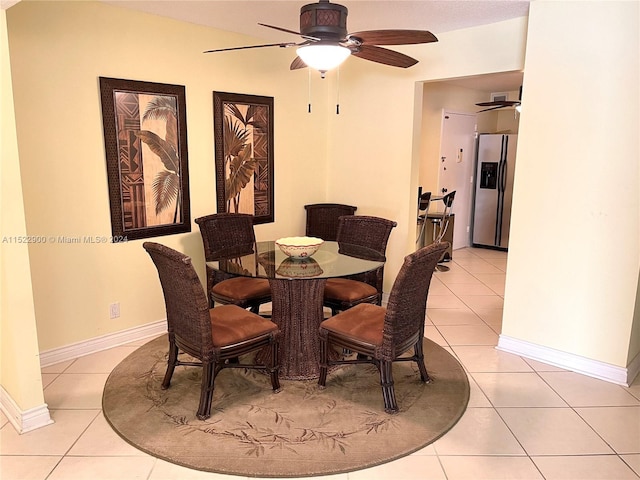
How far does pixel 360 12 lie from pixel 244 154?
1587 millimetres

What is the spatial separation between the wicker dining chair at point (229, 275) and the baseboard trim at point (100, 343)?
21.0 inches

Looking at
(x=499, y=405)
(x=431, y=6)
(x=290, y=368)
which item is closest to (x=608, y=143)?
(x=431, y=6)

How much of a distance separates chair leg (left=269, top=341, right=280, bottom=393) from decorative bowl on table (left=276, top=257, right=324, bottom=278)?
0.43 metres

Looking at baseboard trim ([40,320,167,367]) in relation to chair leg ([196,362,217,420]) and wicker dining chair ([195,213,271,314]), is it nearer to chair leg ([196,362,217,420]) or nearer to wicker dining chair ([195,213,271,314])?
wicker dining chair ([195,213,271,314])

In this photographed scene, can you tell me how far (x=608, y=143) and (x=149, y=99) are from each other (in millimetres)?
3197

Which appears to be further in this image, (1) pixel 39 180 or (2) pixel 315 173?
(2) pixel 315 173

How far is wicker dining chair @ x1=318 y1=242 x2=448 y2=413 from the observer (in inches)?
99.7

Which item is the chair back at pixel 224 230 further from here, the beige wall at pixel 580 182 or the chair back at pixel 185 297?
the beige wall at pixel 580 182

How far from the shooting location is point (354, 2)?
311cm

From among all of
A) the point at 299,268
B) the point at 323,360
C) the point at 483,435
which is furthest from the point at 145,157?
the point at 483,435

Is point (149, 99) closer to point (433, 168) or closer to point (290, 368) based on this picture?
point (290, 368)

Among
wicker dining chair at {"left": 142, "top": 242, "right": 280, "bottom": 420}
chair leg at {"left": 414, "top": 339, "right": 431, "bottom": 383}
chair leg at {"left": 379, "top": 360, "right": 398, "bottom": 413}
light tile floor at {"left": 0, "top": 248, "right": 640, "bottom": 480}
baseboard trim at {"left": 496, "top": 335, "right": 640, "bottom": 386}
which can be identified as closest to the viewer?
light tile floor at {"left": 0, "top": 248, "right": 640, "bottom": 480}

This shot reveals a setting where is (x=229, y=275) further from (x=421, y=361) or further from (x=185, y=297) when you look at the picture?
(x=421, y=361)

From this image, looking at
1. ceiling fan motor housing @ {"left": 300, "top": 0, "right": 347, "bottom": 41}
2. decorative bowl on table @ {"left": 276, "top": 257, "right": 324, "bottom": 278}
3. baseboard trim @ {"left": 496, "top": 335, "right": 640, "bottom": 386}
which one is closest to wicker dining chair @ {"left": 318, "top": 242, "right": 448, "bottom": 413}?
decorative bowl on table @ {"left": 276, "top": 257, "right": 324, "bottom": 278}
